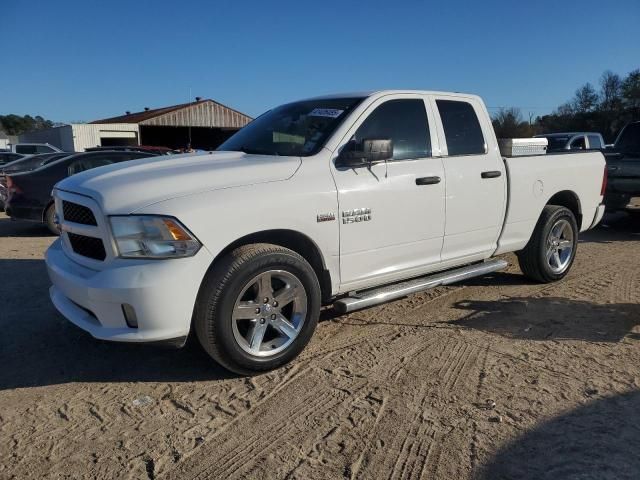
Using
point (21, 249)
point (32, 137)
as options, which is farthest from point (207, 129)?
point (21, 249)

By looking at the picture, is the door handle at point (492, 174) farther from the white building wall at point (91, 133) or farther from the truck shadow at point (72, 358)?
the white building wall at point (91, 133)

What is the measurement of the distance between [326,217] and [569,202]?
3.71 metres

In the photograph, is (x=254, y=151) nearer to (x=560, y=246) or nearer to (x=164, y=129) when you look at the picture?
(x=560, y=246)

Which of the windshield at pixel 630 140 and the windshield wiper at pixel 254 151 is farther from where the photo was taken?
the windshield at pixel 630 140

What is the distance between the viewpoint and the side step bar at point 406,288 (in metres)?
3.86

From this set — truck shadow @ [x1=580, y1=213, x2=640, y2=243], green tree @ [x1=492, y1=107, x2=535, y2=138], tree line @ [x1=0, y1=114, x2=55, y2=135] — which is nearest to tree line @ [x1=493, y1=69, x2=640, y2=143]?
green tree @ [x1=492, y1=107, x2=535, y2=138]

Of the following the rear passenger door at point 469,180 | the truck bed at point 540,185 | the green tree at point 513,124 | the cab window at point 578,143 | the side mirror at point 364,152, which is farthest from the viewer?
the green tree at point 513,124

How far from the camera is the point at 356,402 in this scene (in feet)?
10.4

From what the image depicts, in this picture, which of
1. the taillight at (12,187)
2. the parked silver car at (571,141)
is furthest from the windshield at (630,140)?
the taillight at (12,187)

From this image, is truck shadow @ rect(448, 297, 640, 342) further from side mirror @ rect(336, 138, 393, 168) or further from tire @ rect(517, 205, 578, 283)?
side mirror @ rect(336, 138, 393, 168)

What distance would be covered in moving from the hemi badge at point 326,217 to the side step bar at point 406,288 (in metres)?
0.64

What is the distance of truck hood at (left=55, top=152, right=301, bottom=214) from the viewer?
123 inches

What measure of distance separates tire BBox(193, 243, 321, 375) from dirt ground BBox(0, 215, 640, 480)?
18cm

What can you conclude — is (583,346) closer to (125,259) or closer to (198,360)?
(198,360)
